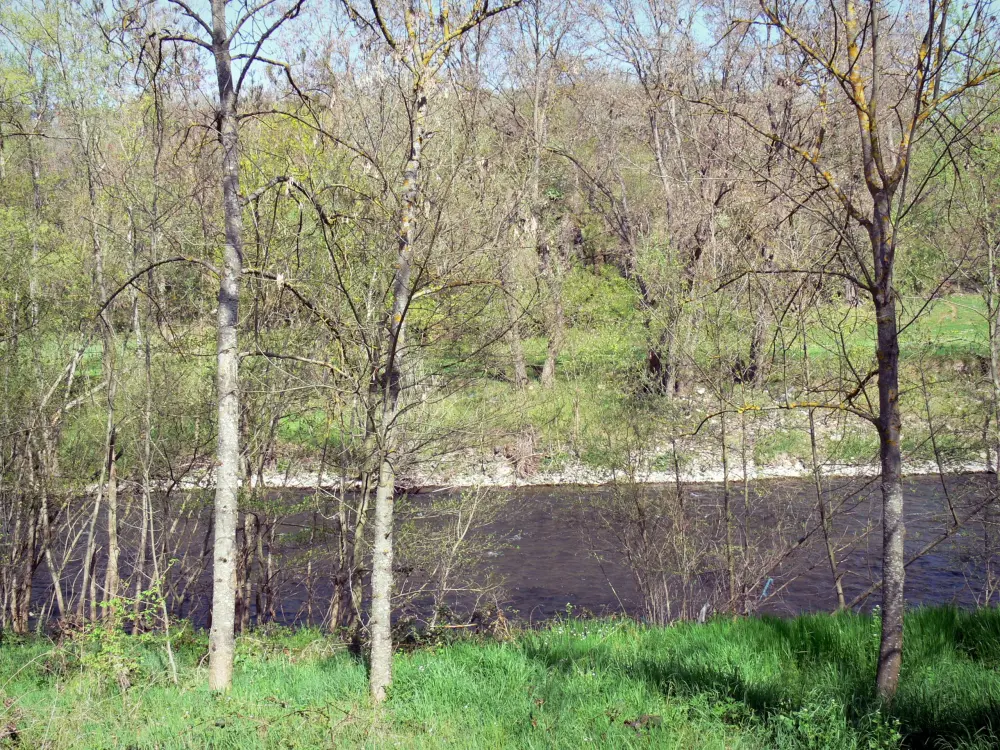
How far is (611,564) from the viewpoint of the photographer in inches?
600

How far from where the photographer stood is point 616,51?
23.6 m

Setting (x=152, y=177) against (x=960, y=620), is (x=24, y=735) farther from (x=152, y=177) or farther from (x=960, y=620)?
(x=152, y=177)

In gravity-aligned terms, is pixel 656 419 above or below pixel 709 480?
above

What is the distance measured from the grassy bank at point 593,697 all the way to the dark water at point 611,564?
527 cm

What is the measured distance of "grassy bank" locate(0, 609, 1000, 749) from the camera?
3867 millimetres

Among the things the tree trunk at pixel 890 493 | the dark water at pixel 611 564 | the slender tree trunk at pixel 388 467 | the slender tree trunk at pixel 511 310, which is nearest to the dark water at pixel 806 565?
the dark water at pixel 611 564

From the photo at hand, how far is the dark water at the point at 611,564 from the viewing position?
11883 mm

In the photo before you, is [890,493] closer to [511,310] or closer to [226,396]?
[226,396]

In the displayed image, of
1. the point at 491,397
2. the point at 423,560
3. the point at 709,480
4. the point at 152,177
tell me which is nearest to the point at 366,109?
the point at 152,177

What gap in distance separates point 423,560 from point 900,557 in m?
7.93

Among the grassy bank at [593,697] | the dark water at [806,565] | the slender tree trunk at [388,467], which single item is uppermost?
the slender tree trunk at [388,467]

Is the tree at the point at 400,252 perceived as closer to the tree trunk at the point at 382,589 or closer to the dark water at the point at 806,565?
the tree trunk at the point at 382,589

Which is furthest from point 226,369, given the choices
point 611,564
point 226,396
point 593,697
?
point 611,564

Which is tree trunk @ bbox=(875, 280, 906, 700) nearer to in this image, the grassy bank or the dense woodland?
the grassy bank
